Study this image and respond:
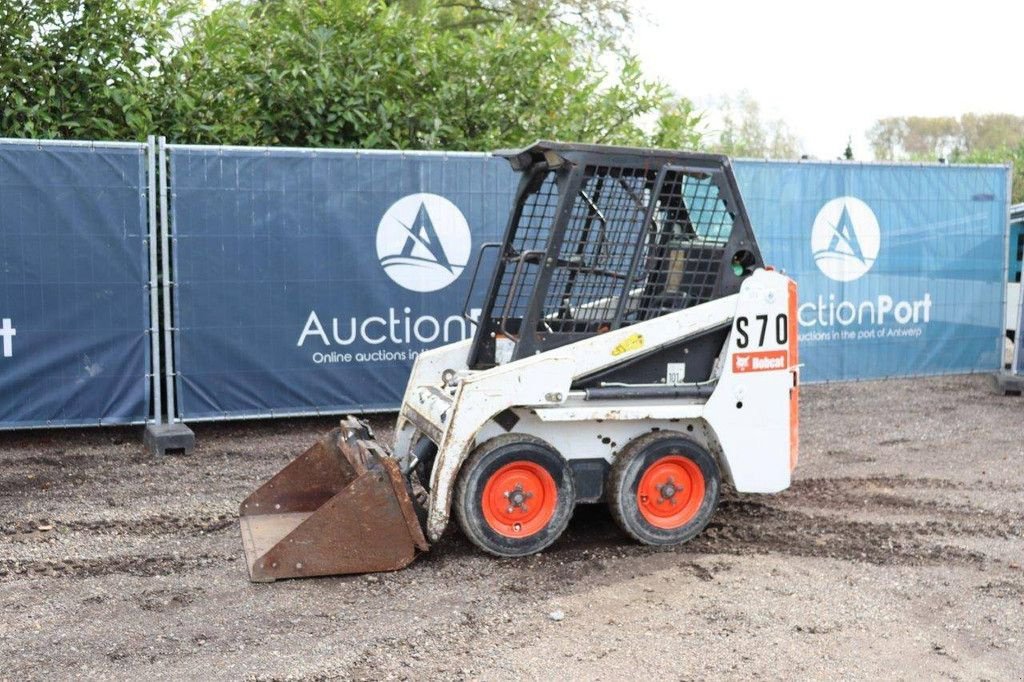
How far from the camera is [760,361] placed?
610cm

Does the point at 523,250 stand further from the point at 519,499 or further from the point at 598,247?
the point at 519,499

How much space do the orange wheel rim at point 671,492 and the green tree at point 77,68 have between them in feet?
24.4

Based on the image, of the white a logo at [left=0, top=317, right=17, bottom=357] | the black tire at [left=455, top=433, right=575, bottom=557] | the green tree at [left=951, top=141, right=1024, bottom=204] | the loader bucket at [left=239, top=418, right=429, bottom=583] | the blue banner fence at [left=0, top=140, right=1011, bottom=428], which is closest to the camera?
the loader bucket at [left=239, top=418, right=429, bottom=583]

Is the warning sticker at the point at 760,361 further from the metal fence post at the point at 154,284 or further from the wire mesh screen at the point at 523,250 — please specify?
the metal fence post at the point at 154,284

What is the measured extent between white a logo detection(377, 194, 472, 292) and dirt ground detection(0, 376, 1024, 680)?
253 centimetres

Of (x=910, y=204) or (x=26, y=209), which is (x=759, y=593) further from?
(x=910, y=204)

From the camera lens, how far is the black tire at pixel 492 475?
225 inches

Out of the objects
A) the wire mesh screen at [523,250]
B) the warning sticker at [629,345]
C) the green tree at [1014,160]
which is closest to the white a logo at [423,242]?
the wire mesh screen at [523,250]

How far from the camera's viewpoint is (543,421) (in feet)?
19.5

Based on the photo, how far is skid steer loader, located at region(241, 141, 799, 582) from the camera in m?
5.80

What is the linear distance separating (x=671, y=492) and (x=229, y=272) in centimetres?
470

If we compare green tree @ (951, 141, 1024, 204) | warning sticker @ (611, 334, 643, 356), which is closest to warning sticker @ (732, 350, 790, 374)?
warning sticker @ (611, 334, 643, 356)

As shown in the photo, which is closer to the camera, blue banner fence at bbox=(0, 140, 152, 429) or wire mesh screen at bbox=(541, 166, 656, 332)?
wire mesh screen at bbox=(541, 166, 656, 332)

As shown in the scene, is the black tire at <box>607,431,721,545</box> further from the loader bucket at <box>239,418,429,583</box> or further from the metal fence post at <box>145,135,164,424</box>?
the metal fence post at <box>145,135,164,424</box>
